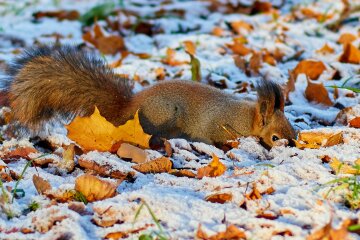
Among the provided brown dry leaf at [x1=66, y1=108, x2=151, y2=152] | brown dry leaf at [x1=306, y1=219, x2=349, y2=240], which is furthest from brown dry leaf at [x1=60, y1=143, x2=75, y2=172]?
brown dry leaf at [x1=306, y1=219, x2=349, y2=240]

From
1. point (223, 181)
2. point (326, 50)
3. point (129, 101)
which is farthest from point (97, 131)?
point (326, 50)

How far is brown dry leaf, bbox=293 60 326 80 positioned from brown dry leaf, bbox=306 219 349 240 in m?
2.51

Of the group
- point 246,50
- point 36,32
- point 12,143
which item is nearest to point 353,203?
point 12,143

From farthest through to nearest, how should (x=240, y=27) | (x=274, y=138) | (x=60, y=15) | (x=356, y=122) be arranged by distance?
(x=60, y=15) → (x=240, y=27) → (x=274, y=138) → (x=356, y=122)

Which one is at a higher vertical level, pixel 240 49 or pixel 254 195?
pixel 254 195

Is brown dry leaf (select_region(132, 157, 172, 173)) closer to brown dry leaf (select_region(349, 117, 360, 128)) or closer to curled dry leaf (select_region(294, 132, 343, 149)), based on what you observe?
curled dry leaf (select_region(294, 132, 343, 149))

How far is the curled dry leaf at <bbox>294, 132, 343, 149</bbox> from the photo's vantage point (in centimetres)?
272

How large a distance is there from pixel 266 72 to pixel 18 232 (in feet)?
8.58

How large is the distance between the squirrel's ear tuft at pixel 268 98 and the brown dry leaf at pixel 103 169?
A: 980 millimetres

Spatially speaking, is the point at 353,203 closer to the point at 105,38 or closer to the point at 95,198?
the point at 95,198

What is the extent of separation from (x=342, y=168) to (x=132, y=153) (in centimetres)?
87

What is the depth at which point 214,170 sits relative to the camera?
244 centimetres

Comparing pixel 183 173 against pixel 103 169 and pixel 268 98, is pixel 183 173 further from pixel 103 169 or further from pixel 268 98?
pixel 268 98

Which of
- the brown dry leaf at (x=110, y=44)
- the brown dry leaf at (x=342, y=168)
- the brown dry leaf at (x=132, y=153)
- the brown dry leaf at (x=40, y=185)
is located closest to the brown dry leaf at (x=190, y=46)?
the brown dry leaf at (x=110, y=44)
